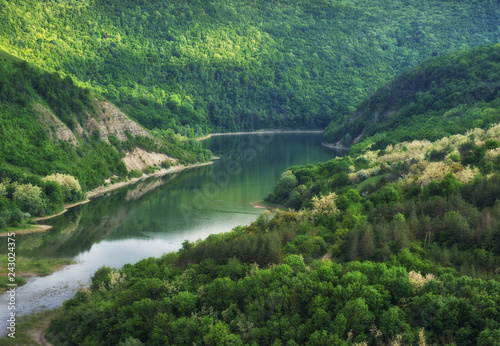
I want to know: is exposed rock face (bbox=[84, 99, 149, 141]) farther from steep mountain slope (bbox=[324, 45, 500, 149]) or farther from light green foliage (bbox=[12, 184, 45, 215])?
steep mountain slope (bbox=[324, 45, 500, 149])

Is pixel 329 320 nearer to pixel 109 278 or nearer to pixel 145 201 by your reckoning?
pixel 109 278

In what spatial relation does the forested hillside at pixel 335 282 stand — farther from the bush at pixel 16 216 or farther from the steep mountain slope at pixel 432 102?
the steep mountain slope at pixel 432 102

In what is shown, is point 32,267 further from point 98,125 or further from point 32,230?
point 98,125

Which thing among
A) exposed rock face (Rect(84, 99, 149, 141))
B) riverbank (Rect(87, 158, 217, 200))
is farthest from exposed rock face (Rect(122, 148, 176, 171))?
exposed rock face (Rect(84, 99, 149, 141))

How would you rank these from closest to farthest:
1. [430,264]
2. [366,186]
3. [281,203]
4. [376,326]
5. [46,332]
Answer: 1. [376,326]
2. [430,264]
3. [46,332]
4. [366,186]
5. [281,203]

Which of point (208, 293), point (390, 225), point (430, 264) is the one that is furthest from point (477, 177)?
point (208, 293)

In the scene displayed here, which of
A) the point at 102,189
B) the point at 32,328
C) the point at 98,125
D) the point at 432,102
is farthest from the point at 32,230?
the point at 432,102
